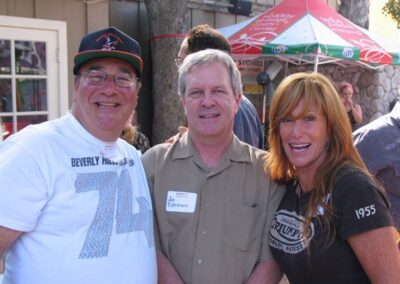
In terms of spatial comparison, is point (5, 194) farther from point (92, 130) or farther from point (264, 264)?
point (264, 264)

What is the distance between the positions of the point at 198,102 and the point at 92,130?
46cm

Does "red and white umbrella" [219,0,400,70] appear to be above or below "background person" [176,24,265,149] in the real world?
above

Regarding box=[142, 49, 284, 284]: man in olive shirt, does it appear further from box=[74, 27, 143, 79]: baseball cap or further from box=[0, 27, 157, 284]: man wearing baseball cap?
box=[74, 27, 143, 79]: baseball cap

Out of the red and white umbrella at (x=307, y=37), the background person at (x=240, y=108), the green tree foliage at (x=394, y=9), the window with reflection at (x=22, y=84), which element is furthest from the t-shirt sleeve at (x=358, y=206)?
the green tree foliage at (x=394, y=9)

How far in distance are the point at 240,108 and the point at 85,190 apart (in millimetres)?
1375

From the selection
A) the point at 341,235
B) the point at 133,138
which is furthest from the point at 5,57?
the point at 341,235

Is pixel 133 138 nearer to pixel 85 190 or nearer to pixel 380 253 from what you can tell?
pixel 85 190

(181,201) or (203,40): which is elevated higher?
(203,40)

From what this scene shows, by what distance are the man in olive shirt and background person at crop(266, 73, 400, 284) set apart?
9 centimetres

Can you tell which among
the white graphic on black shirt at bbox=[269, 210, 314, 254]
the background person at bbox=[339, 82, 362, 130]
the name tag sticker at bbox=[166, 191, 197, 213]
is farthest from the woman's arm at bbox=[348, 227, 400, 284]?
the background person at bbox=[339, 82, 362, 130]

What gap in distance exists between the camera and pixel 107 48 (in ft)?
5.91

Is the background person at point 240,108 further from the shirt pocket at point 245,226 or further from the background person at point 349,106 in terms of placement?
the background person at point 349,106

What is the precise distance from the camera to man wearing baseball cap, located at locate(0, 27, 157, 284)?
62.1 inches

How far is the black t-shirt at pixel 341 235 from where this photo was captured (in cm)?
170
